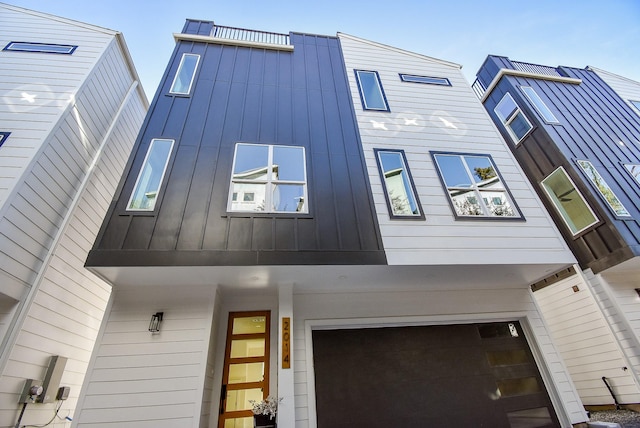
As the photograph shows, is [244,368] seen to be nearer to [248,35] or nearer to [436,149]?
[436,149]

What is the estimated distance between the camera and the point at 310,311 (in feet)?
14.7

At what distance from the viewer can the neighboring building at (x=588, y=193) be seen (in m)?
5.34

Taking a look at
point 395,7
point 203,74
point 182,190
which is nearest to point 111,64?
point 203,74

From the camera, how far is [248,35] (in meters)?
6.97

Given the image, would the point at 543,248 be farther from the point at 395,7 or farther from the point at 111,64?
the point at 111,64

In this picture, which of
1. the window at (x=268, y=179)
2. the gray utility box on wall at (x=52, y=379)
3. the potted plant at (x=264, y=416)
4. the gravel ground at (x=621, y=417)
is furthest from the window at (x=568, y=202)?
the gray utility box on wall at (x=52, y=379)

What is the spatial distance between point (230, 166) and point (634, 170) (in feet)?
30.3

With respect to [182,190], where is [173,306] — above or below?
below

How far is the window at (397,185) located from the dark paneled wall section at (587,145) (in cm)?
420

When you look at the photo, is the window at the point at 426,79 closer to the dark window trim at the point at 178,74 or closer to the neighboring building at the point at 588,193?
the neighboring building at the point at 588,193

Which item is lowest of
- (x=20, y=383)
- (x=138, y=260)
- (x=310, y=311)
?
(x=20, y=383)

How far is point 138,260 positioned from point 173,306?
958 millimetres

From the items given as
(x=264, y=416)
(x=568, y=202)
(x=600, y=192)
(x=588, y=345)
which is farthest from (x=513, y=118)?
(x=264, y=416)

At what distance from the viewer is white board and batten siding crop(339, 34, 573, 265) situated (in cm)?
412
